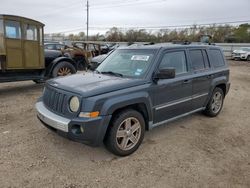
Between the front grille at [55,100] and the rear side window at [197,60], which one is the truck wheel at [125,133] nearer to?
the front grille at [55,100]

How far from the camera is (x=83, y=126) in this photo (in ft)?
11.2

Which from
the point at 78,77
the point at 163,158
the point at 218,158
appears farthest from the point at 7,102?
the point at 218,158

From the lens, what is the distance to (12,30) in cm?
767

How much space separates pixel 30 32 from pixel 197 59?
5.56 metres

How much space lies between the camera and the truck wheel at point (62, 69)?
9093 millimetres

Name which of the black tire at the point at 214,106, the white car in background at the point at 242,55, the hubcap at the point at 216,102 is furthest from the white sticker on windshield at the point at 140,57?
the white car in background at the point at 242,55

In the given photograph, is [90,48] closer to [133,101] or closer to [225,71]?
[225,71]

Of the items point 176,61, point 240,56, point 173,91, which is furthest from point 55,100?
point 240,56

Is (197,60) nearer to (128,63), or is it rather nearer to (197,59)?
(197,59)

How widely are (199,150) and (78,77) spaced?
2.41 m

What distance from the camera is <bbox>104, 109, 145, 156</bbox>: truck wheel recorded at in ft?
12.3

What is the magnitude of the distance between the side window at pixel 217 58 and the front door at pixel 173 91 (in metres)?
1.20

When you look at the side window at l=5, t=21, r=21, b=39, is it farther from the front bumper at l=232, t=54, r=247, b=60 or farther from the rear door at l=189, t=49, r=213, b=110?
the front bumper at l=232, t=54, r=247, b=60

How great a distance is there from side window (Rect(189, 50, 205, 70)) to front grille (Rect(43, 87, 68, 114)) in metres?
2.76
